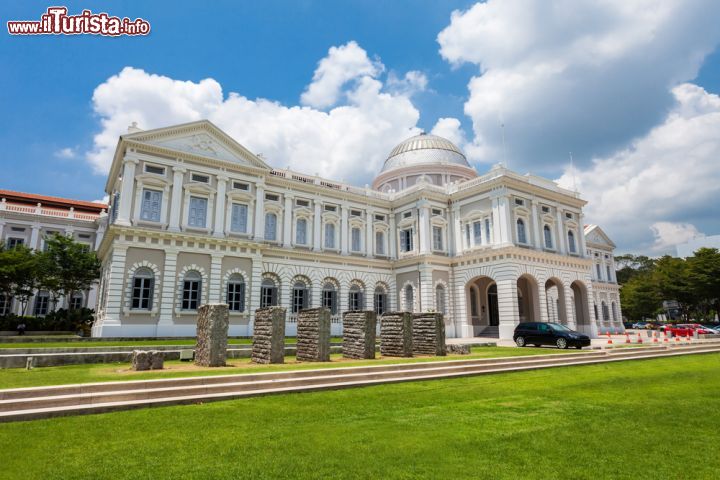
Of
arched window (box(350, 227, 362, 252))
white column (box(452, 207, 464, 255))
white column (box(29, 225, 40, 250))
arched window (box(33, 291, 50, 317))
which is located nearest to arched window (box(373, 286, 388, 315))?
arched window (box(350, 227, 362, 252))

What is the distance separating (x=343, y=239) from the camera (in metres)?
34.9

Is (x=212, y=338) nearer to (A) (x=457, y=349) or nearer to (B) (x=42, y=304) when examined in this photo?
(A) (x=457, y=349)

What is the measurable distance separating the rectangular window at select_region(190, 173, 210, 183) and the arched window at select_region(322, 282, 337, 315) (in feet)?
38.1

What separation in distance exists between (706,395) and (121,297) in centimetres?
2548

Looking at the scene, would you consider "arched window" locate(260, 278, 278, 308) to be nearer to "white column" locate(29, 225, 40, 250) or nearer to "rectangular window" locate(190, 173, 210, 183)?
"rectangular window" locate(190, 173, 210, 183)

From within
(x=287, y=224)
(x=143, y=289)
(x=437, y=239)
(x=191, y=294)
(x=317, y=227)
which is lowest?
(x=191, y=294)

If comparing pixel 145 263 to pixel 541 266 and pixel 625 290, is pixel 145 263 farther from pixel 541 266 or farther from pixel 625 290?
pixel 625 290

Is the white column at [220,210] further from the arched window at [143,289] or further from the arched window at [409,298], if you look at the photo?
the arched window at [409,298]

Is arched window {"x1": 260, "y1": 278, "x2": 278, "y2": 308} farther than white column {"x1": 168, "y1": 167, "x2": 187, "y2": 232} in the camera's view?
Yes

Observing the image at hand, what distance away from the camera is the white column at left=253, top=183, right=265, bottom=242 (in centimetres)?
2964

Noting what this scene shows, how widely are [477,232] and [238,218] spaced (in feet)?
59.8

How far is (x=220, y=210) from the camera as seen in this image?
92.8 ft

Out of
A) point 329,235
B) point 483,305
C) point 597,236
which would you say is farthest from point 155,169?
point 597,236

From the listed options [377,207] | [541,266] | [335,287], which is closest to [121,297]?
[335,287]
